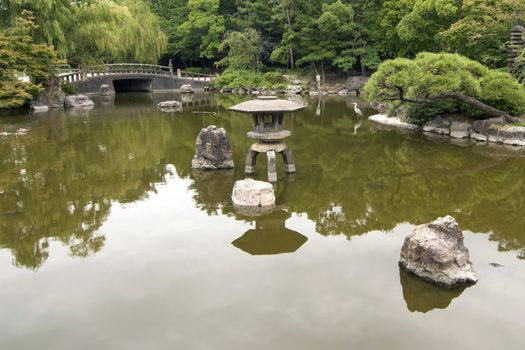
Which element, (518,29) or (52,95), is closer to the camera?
(518,29)

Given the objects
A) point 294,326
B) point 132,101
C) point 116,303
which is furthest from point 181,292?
point 132,101

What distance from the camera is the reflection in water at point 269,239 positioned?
7527 millimetres

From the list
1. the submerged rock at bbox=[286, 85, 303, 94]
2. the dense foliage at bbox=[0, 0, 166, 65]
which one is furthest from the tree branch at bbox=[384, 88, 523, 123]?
the submerged rock at bbox=[286, 85, 303, 94]

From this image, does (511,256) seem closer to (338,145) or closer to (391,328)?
(391,328)

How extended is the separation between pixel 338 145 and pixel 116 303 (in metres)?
10.4

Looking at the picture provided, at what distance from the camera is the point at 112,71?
1385 inches

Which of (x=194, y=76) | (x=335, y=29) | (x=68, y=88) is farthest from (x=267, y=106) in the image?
(x=194, y=76)

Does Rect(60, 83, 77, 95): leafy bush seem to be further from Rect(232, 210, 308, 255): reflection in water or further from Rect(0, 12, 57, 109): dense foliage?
Rect(232, 210, 308, 255): reflection in water

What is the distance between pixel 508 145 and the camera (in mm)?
14023

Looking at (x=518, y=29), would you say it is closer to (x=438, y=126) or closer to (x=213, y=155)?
(x=438, y=126)

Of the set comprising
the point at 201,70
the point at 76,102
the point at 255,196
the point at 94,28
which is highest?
the point at 94,28

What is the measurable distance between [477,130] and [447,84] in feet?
8.73

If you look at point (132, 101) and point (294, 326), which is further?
point (132, 101)

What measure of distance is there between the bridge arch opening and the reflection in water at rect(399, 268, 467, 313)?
121 ft
